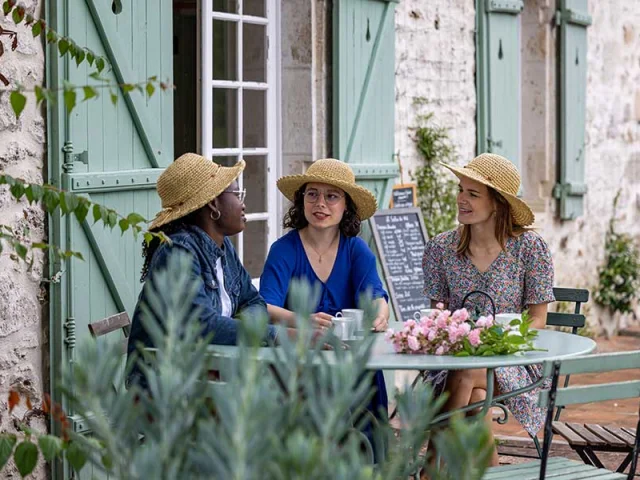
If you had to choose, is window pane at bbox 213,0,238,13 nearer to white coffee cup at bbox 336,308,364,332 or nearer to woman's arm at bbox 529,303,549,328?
woman's arm at bbox 529,303,549,328

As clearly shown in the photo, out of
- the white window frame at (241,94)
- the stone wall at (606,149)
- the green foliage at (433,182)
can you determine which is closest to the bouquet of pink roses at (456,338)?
the white window frame at (241,94)

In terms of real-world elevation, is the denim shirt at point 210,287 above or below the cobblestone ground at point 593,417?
above

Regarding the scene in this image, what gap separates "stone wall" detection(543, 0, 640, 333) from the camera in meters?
9.25

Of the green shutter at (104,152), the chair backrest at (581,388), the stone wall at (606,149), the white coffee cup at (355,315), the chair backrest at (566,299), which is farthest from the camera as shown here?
the stone wall at (606,149)

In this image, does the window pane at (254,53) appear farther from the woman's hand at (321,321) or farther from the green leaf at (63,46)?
the green leaf at (63,46)

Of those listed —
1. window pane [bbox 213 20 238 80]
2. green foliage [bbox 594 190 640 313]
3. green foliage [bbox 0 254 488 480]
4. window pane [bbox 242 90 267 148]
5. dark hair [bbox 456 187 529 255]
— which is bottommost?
green foliage [bbox 594 190 640 313]

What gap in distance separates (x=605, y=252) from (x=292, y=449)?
28.1ft

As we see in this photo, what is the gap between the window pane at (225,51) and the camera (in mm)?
5980

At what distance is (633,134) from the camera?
10.3m

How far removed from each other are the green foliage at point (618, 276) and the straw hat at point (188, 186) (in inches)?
241

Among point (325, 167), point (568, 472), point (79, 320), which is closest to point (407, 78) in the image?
point (325, 167)

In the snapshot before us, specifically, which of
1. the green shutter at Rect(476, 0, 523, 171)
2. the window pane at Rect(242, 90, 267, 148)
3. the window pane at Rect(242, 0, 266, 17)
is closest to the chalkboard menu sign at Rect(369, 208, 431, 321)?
the window pane at Rect(242, 90, 267, 148)

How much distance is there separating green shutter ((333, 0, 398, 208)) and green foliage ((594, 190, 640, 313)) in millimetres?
3500

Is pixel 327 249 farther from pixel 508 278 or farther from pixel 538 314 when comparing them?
pixel 538 314
